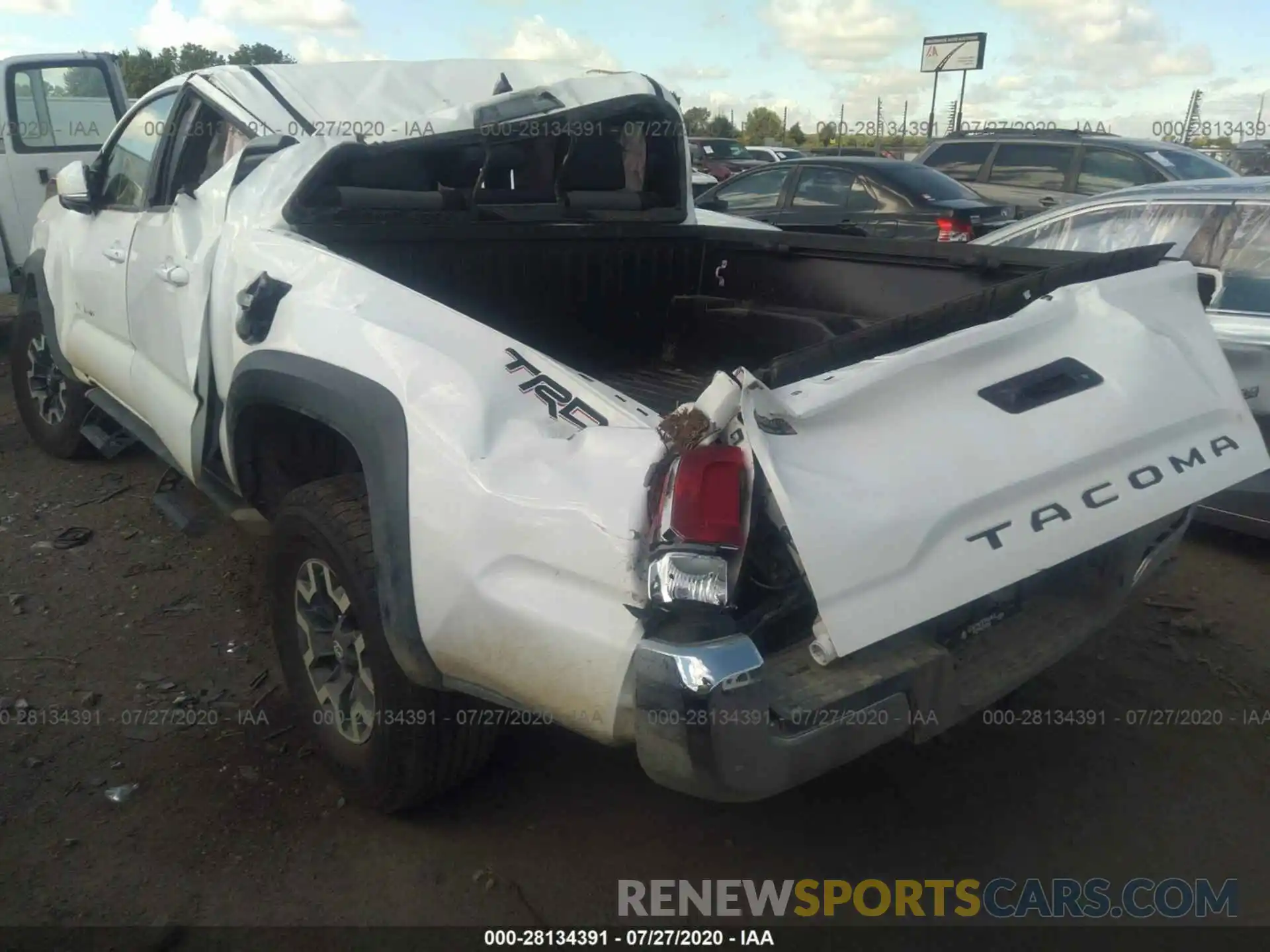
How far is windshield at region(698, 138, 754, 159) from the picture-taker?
2172 centimetres

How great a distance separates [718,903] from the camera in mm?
2533

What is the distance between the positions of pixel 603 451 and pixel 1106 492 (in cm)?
111

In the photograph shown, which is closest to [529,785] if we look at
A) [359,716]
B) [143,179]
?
[359,716]

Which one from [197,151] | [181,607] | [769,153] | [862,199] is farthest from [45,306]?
[769,153]

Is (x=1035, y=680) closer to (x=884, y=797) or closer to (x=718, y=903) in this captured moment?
(x=884, y=797)

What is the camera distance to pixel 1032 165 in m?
10.2

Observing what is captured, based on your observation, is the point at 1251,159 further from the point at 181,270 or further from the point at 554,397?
the point at 554,397

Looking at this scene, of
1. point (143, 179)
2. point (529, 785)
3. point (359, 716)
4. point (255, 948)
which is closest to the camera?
point (255, 948)

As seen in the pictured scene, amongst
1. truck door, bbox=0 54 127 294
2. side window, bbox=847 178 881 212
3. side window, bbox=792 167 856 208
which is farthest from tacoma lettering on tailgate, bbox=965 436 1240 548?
truck door, bbox=0 54 127 294

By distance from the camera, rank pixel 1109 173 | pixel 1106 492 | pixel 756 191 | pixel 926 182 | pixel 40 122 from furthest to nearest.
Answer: pixel 756 191 → pixel 1109 173 → pixel 926 182 → pixel 40 122 → pixel 1106 492

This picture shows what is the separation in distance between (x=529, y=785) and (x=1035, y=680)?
181 centimetres

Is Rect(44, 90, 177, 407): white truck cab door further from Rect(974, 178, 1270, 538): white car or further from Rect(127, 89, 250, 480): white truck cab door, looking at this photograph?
Rect(974, 178, 1270, 538): white car

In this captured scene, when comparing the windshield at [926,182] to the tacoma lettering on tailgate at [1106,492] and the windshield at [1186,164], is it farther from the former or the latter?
the tacoma lettering on tailgate at [1106,492]

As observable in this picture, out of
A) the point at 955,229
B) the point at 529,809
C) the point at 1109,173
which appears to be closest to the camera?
the point at 529,809
